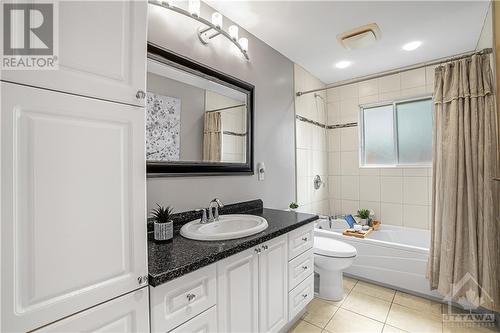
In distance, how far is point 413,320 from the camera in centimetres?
185

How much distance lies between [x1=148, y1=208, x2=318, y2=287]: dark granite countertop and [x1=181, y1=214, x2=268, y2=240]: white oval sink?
0.08ft

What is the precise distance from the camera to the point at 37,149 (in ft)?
2.11

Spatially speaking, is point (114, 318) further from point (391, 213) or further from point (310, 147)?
point (391, 213)

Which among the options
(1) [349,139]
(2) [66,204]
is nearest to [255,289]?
(2) [66,204]

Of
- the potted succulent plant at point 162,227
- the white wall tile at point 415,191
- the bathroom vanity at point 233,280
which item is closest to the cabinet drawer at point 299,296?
the bathroom vanity at point 233,280

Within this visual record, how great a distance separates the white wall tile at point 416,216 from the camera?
277 centimetres

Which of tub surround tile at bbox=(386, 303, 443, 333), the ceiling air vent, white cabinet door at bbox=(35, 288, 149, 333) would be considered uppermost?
the ceiling air vent

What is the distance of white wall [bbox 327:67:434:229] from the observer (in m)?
2.80

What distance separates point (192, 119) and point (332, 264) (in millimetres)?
1709

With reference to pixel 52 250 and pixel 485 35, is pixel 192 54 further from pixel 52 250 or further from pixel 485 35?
pixel 485 35

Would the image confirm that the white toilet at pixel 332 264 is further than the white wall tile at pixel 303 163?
No

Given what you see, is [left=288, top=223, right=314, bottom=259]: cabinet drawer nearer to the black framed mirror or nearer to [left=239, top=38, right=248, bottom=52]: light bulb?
the black framed mirror

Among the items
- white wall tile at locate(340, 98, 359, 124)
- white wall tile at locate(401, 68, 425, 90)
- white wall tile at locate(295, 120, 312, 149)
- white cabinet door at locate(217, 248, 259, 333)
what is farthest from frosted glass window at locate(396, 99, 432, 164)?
white cabinet door at locate(217, 248, 259, 333)

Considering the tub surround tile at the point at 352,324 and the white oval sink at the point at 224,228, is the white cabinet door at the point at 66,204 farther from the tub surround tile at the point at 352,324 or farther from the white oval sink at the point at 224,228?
the tub surround tile at the point at 352,324
